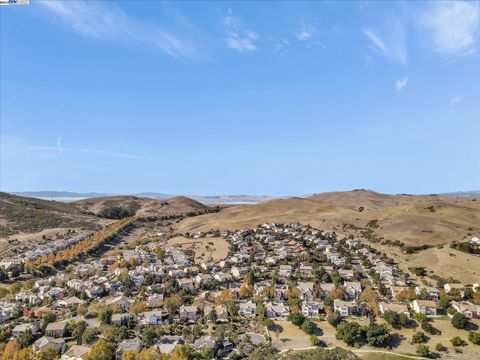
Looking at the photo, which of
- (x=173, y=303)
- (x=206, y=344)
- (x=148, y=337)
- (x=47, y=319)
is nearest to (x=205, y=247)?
(x=173, y=303)

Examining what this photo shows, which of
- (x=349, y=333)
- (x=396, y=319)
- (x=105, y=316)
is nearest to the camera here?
(x=349, y=333)

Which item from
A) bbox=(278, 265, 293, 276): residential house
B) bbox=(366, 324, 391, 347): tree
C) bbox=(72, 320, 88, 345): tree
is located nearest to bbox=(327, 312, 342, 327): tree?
bbox=(366, 324, 391, 347): tree

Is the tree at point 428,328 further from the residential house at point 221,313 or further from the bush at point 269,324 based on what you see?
the residential house at point 221,313

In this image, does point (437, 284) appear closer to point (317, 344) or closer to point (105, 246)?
point (317, 344)

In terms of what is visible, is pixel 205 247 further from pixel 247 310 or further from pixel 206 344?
pixel 206 344

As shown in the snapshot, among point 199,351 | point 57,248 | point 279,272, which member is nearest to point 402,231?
point 279,272

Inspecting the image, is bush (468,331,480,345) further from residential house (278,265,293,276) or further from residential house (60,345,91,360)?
residential house (60,345,91,360)
